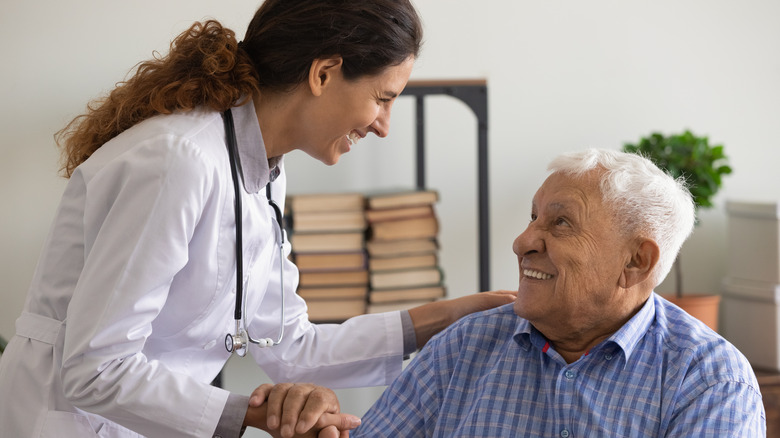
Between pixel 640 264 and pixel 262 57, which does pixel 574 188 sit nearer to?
pixel 640 264

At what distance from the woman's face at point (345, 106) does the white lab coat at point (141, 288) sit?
0.10m

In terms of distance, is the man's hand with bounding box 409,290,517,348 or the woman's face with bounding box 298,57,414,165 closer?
the woman's face with bounding box 298,57,414,165

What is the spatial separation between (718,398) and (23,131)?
2.15 meters

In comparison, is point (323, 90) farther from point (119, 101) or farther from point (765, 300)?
point (765, 300)

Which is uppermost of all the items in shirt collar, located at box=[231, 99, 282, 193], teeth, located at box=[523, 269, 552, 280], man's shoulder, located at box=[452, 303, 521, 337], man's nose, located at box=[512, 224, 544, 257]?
shirt collar, located at box=[231, 99, 282, 193]

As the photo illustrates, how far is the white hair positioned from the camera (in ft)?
4.97

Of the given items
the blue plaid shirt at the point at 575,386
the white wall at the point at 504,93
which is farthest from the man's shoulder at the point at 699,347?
the white wall at the point at 504,93

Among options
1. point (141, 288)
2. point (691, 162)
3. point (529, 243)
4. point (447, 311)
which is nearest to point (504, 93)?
point (691, 162)

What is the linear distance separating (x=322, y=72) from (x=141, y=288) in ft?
1.47

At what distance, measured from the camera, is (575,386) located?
Answer: 4.94ft

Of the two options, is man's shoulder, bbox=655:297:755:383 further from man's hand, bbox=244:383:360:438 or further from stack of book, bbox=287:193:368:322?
stack of book, bbox=287:193:368:322

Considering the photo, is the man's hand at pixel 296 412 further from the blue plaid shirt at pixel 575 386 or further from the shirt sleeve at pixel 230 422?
the blue plaid shirt at pixel 575 386

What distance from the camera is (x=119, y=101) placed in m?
1.39

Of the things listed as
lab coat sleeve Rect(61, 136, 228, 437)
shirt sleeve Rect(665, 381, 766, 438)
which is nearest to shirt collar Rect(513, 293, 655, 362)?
shirt sleeve Rect(665, 381, 766, 438)
